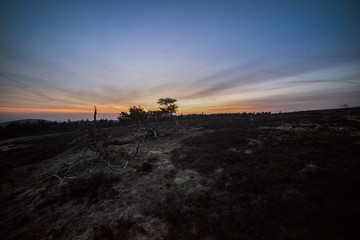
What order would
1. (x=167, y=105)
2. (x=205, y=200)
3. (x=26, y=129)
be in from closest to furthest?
(x=205, y=200) → (x=167, y=105) → (x=26, y=129)

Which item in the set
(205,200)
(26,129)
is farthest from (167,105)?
(26,129)

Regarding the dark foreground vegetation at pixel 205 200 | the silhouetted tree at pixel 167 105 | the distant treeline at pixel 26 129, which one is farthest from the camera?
the distant treeline at pixel 26 129

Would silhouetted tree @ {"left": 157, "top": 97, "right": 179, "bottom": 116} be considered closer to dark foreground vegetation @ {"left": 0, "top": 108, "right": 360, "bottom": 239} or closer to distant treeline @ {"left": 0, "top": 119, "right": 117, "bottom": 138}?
dark foreground vegetation @ {"left": 0, "top": 108, "right": 360, "bottom": 239}

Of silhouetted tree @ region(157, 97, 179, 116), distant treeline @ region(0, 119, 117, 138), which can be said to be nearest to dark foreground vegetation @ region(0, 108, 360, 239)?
silhouetted tree @ region(157, 97, 179, 116)

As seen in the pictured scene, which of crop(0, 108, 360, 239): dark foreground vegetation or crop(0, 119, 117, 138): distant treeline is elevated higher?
crop(0, 119, 117, 138): distant treeline

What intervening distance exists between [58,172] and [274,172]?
1629 centimetres

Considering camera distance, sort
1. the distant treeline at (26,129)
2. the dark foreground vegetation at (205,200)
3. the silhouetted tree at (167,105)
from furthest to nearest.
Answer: the distant treeline at (26,129), the silhouetted tree at (167,105), the dark foreground vegetation at (205,200)

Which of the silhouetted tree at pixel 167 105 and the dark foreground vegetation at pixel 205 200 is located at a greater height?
the silhouetted tree at pixel 167 105

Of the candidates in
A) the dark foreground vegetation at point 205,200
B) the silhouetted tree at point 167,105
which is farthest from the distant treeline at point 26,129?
the dark foreground vegetation at point 205,200

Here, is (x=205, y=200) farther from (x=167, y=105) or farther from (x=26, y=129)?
(x=26, y=129)

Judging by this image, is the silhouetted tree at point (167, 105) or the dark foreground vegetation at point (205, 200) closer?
the dark foreground vegetation at point (205, 200)

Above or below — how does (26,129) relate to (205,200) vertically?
above

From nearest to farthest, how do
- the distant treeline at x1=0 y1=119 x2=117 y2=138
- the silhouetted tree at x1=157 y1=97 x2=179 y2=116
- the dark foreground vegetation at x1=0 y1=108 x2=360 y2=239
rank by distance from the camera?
the dark foreground vegetation at x1=0 y1=108 x2=360 y2=239 → the silhouetted tree at x1=157 y1=97 x2=179 y2=116 → the distant treeline at x1=0 y1=119 x2=117 y2=138

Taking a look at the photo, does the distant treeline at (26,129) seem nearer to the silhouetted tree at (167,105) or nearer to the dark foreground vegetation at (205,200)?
the silhouetted tree at (167,105)
